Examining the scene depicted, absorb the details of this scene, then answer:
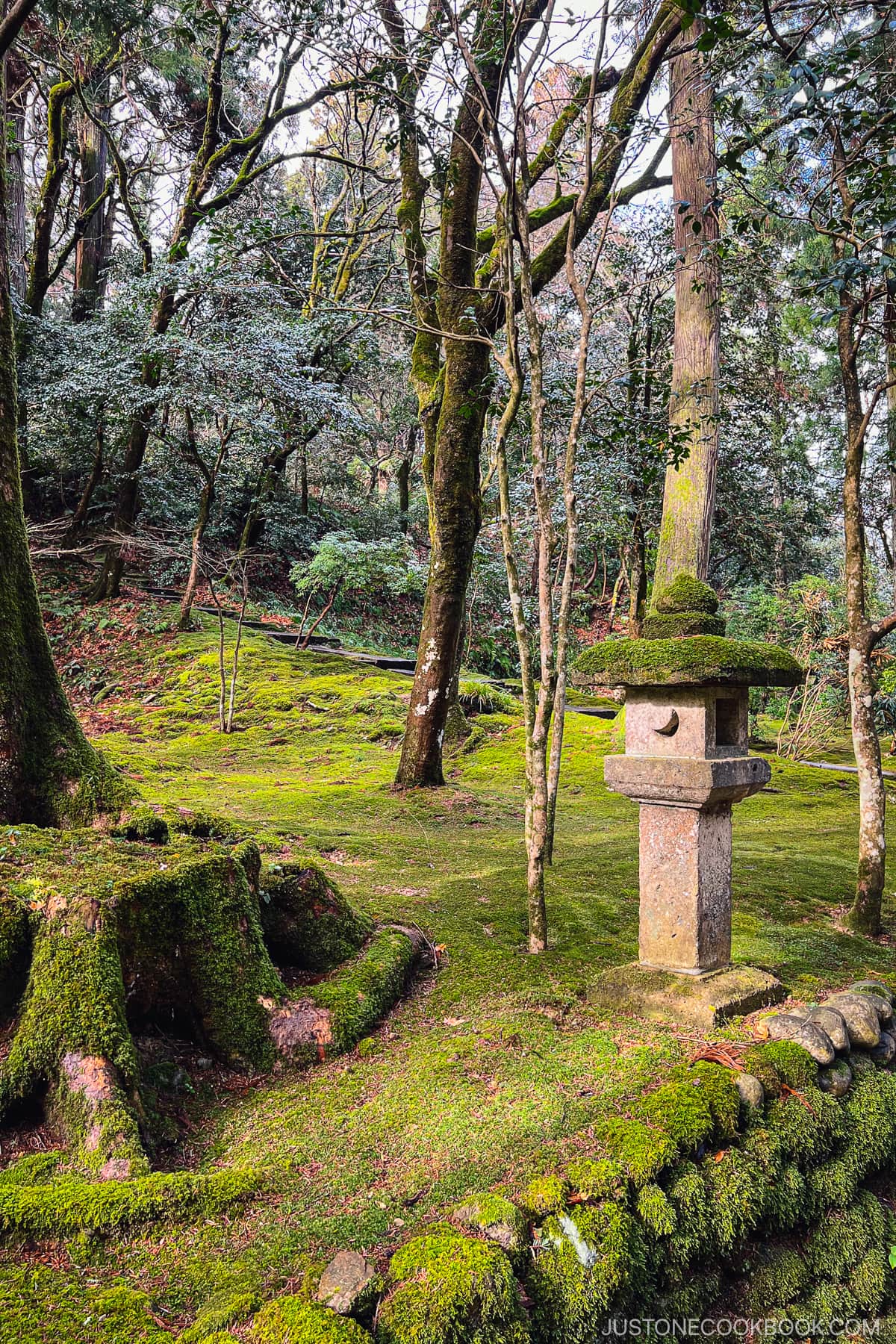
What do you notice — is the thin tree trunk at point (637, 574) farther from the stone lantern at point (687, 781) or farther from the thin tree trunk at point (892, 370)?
the stone lantern at point (687, 781)

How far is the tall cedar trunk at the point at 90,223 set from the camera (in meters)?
14.7

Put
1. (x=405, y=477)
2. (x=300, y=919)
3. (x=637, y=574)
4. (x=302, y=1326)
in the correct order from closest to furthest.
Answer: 1. (x=302, y=1326)
2. (x=300, y=919)
3. (x=637, y=574)
4. (x=405, y=477)

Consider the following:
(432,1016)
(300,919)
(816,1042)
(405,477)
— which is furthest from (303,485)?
A: (816,1042)

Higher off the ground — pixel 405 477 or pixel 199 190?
pixel 199 190

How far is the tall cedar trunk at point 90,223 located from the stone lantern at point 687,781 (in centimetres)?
1426

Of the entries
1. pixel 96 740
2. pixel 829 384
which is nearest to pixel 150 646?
pixel 96 740

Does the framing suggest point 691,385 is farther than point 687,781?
Yes

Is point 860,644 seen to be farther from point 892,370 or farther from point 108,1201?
point 108,1201

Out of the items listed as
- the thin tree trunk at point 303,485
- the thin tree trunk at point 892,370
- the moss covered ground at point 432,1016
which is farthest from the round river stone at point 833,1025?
the thin tree trunk at point 303,485

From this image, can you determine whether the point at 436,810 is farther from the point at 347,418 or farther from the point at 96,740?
the point at 347,418

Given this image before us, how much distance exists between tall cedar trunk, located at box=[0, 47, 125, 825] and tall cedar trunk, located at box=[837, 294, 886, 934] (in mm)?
4198

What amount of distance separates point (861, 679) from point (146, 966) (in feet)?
14.0

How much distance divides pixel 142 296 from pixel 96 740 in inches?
251

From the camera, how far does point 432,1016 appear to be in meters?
3.43
